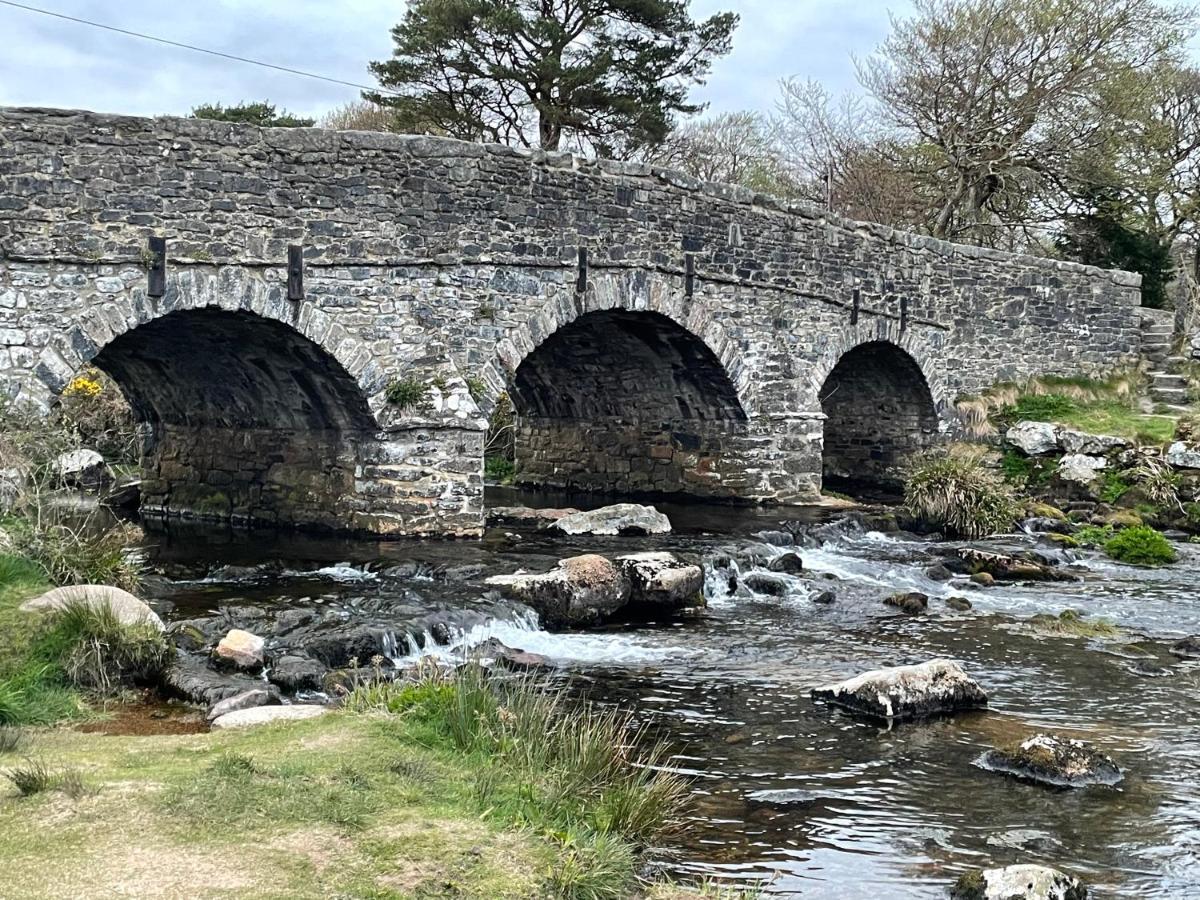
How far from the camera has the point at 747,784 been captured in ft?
23.2

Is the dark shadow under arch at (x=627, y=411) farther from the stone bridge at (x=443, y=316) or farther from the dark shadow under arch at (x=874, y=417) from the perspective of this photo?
the dark shadow under arch at (x=874, y=417)

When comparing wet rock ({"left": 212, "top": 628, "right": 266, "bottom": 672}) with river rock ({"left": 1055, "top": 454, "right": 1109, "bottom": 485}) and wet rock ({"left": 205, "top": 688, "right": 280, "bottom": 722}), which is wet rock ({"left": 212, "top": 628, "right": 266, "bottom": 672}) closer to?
wet rock ({"left": 205, "top": 688, "right": 280, "bottom": 722})

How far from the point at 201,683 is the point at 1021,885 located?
5.36 m

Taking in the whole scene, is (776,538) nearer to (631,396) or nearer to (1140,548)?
(1140,548)

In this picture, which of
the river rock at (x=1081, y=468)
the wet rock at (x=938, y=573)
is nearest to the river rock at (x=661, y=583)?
the wet rock at (x=938, y=573)

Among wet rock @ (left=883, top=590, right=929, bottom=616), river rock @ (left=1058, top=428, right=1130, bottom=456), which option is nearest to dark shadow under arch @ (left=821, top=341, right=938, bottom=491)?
river rock @ (left=1058, top=428, right=1130, bottom=456)

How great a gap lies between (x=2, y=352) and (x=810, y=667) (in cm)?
822

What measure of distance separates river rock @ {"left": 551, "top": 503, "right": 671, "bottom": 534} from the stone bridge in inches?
75.1

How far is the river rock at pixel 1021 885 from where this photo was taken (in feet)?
17.2

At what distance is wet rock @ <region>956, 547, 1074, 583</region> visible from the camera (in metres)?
14.5

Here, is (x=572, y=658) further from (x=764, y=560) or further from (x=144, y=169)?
(x=144, y=169)

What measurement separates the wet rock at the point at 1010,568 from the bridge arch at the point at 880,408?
22.3ft

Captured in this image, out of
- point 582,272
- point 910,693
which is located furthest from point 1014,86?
point 910,693

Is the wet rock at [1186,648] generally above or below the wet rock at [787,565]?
below
